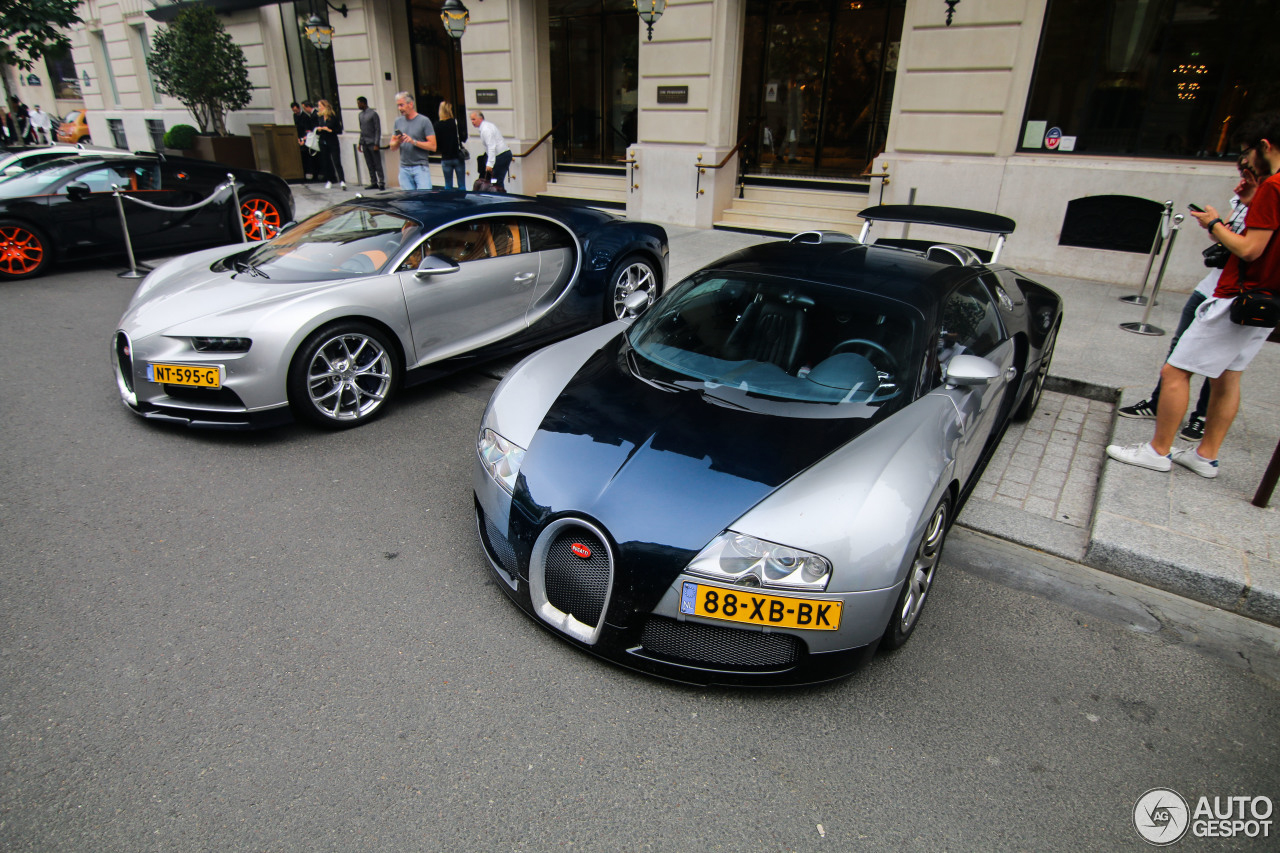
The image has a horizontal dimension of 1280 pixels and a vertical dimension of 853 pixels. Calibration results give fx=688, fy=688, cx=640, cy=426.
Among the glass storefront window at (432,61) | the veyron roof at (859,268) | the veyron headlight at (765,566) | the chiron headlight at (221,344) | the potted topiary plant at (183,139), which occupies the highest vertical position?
the glass storefront window at (432,61)

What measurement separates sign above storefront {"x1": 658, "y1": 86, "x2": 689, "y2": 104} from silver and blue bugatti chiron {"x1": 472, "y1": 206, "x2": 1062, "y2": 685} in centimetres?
909

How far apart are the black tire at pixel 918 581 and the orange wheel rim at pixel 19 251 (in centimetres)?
1040

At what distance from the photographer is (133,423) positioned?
15.1 feet

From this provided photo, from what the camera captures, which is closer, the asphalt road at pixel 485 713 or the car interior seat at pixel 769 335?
the asphalt road at pixel 485 713

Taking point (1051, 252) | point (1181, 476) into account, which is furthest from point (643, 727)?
point (1051, 252)

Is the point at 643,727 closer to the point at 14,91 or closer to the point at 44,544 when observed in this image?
the point at 44,544

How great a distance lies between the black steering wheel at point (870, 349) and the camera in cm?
303

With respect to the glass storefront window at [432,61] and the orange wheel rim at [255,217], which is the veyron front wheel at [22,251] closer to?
the orange wheel rim at [255,217]

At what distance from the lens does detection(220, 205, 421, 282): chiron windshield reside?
187 inches

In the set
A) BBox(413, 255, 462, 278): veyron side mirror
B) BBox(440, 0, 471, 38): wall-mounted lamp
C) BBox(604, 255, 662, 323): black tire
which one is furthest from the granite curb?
BBox(440, 0, 471, 38): wall-mounted lamp

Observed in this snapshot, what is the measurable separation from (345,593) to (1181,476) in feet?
14.7

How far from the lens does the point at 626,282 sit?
6.38 metres

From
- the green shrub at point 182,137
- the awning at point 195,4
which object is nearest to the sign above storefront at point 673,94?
the awning at point 195,4

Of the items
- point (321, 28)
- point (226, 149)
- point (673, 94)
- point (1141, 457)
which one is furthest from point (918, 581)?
point (226, 149)
